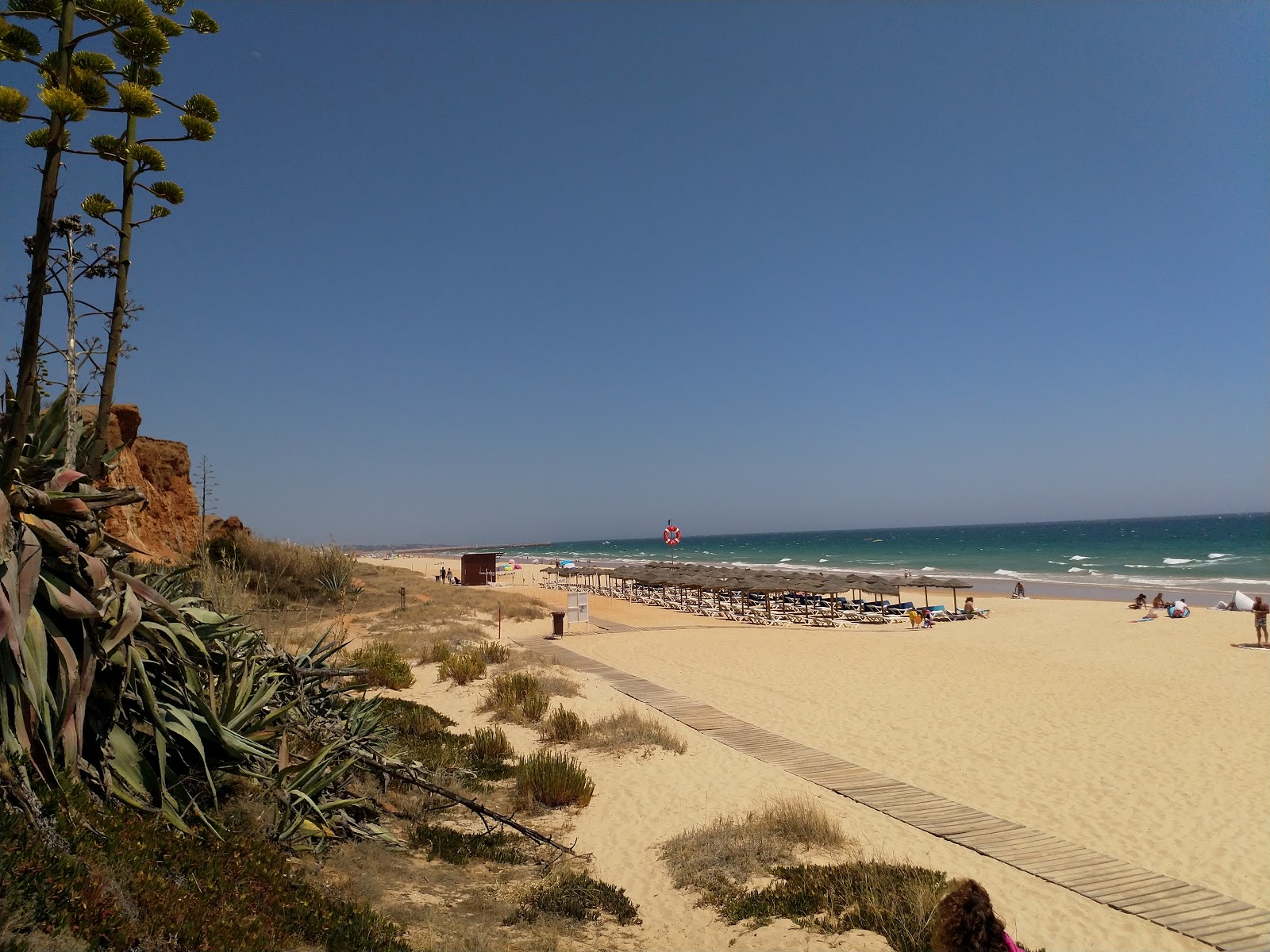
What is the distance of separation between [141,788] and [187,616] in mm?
1169

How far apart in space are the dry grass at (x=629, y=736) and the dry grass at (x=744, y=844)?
7.08 feet

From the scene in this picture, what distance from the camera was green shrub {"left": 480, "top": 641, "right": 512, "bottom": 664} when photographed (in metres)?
12.8

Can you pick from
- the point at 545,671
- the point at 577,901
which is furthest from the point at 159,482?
the point at 577,901

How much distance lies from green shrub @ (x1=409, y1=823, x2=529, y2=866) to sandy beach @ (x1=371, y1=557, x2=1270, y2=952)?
2.22 feet

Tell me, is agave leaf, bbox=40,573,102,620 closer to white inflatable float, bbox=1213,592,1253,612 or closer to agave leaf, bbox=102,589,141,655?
agave leaf, bbox=102,589,141,655

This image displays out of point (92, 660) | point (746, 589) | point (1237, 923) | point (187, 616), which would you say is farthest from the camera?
point (746, 589)

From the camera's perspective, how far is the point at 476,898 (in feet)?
13.6

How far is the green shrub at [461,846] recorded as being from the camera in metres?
4.73

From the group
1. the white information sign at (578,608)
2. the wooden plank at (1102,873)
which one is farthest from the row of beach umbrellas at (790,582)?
the wooden plank at (1102,873)

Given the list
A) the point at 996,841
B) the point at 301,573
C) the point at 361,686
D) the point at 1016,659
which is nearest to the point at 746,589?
the point at 1016,659

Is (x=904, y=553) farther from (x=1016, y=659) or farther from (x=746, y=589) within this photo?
(x=1016, y=659)

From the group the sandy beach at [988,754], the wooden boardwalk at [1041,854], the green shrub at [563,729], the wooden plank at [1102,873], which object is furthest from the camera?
the green shrub at [563,729]

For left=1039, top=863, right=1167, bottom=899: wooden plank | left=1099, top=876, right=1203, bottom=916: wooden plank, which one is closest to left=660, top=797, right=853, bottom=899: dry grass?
left=1039, top=863, right=1167, bottom=899: wooden plank

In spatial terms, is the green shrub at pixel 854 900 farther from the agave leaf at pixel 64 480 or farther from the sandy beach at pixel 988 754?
the agave leaf at pixel 64 480
